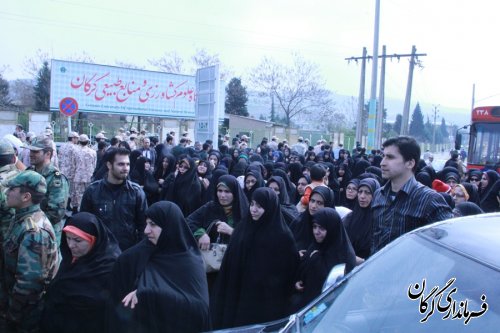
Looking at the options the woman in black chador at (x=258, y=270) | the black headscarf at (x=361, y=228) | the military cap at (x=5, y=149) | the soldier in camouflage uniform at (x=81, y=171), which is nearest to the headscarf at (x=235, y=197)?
the woman in black chador at (x=258, y=270)

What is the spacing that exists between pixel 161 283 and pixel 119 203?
69.9 inches

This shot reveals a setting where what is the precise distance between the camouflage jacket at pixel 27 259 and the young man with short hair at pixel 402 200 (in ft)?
7.75

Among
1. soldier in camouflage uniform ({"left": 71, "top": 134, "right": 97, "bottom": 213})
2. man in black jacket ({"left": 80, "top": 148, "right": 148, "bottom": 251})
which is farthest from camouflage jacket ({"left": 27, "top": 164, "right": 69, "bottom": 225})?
soldier in camouflage uniform ({"left": 71, "top": 134, "right": 97, "bottom": 213})

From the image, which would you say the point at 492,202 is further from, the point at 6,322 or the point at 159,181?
the point at 6,322

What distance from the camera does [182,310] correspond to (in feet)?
10.1

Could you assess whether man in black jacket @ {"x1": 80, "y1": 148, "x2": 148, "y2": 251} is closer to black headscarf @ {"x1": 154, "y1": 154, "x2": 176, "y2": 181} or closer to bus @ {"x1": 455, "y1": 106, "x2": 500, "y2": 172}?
black headscarf @ {"x1": 154, "y1": 154, "x2": 176, "y2": 181}

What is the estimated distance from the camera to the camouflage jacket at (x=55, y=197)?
15.6ft

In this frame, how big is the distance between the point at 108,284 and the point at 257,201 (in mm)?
1380

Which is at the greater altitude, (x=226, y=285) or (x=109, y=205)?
(x=109, y=205)

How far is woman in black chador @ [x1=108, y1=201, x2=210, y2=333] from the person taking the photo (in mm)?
3037

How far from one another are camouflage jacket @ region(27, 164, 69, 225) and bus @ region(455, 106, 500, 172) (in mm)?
9750

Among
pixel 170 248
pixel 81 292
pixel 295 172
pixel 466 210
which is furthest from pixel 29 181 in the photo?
pixel 295 172

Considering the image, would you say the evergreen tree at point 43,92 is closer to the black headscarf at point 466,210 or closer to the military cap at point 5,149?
the military cap at point 5,149

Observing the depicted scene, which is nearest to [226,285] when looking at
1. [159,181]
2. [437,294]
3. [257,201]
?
[257,201]
